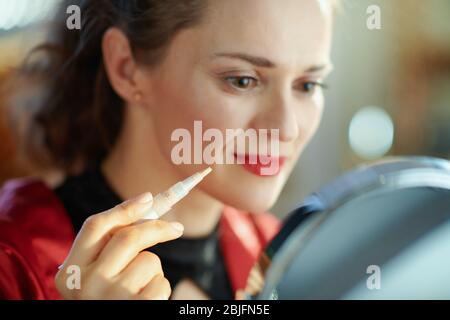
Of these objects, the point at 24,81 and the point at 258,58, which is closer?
the point at 258,58

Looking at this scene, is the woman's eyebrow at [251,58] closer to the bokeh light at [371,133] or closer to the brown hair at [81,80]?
the brown hair at [81,80]

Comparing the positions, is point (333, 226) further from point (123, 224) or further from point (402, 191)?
point (123, 224)

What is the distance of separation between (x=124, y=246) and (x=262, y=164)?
0.63ft

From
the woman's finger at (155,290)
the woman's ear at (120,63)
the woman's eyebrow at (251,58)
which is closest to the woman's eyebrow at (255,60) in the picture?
the woman's eyebrow at (251,58)

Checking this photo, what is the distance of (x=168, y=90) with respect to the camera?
605 millimetres

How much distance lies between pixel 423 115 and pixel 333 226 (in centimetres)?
28

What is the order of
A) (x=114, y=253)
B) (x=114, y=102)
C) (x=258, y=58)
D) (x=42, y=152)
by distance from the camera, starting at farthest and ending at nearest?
(x=42, y=152)
(x=114, y=102)
(x=258, y=58)
(x=114, y=253)

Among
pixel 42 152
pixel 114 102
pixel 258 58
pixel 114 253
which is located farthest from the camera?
pixel 42 152

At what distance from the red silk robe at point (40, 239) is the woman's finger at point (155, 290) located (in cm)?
16

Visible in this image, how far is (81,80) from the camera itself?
679 mm

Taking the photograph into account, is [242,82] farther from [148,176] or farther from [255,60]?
[148,176]

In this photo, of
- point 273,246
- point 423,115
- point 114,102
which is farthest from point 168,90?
point 423,115

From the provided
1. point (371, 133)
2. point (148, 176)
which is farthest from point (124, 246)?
point (371, 133)

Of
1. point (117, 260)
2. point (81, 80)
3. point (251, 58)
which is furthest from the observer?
point (81, 80)
